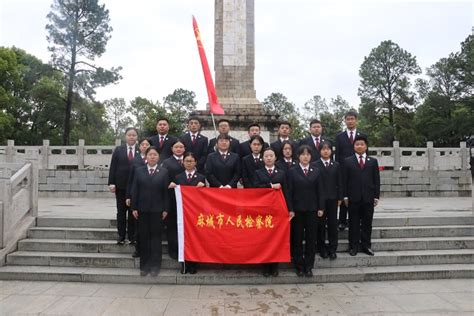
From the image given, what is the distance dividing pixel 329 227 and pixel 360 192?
64 centimetres

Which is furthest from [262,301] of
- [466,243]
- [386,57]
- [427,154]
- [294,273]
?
[386,57]

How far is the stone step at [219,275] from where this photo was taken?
464cm

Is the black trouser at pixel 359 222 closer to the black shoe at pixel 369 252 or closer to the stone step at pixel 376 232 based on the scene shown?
the black shoe at pixel 369 252

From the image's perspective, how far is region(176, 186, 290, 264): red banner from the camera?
4691 mm

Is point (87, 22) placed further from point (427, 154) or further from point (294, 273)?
point (294, 273)

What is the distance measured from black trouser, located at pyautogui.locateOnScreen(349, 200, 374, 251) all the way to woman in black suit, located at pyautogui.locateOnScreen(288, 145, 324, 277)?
64 cm

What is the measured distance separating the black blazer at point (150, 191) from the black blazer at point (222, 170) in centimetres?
67

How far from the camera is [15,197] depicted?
5.38m

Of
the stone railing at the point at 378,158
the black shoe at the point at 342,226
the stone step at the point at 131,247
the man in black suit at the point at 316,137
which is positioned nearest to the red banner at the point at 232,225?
the stone step at the point at 131,247

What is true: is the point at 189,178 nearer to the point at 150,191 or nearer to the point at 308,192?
the point at 150,191

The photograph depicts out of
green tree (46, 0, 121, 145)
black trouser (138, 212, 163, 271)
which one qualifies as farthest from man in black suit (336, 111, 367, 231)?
green tree (46, 0, 121, 145)

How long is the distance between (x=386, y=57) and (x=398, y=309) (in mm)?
31891

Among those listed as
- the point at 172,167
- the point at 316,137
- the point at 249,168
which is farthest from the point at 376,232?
the point at 172,167

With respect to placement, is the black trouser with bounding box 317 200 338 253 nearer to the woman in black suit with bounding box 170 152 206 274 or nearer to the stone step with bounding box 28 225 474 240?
the stone step with bounding box 28 225 474 240
